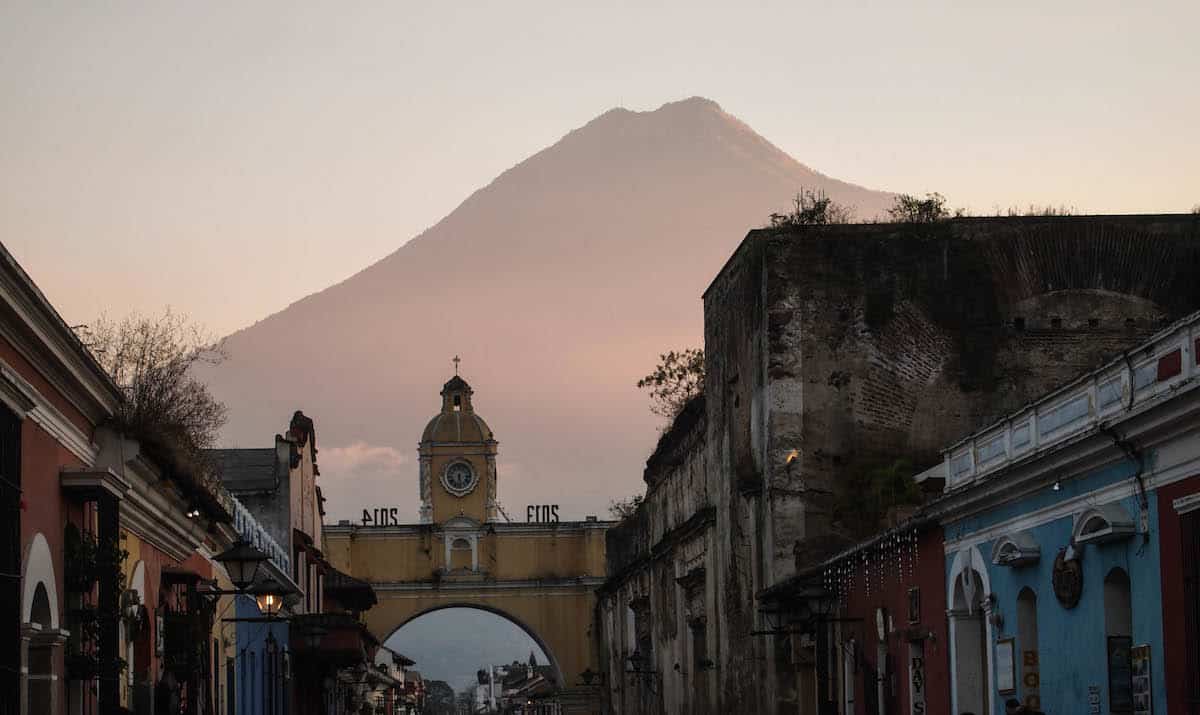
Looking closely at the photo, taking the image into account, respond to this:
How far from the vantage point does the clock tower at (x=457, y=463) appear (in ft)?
260

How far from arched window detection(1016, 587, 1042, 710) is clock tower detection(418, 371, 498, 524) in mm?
58748

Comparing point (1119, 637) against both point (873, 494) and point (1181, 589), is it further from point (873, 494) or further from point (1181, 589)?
point (873, 494)

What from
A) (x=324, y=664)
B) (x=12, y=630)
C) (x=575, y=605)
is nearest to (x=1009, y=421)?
(x=12, y=630)

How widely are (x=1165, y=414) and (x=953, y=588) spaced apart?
6.61 m

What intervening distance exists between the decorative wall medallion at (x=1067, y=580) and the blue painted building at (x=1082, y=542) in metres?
0.02

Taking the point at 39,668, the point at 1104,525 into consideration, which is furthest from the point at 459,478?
the point at 39,668

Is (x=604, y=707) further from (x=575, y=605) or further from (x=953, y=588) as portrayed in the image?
(x=953, y=588)

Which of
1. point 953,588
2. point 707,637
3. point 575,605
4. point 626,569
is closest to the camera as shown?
point 953,588

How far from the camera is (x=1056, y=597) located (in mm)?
17234

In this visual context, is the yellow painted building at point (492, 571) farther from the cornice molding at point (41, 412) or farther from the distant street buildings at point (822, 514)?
the cornice molding at point (41, 412)

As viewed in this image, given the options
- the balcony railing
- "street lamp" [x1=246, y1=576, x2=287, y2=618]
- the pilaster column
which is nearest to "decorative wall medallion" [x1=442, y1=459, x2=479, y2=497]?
Result: "street lamp" [x1=246, y1=576, x2=287, y2=618]

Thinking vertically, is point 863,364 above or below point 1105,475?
above

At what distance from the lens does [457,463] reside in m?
81.0

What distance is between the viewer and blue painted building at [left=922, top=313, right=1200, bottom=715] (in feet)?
47.2
